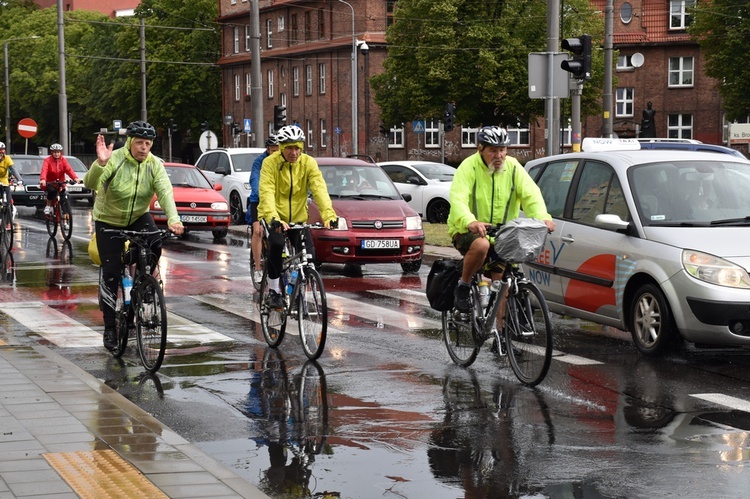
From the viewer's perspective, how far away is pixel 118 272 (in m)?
10.3

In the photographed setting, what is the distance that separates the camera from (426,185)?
31.1 m

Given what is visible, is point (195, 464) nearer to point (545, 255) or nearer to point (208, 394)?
point (208, 394)

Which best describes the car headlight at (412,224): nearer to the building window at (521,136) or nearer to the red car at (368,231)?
the red car at (368,231)

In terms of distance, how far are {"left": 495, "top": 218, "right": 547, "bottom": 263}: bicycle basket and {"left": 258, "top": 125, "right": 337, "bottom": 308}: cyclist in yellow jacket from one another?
6.59 ft

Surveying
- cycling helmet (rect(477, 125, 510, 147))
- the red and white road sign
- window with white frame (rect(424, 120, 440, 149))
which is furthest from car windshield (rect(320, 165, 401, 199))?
window with white frame (rect(424, 120, 440, 149))

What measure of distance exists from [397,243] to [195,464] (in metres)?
11.9

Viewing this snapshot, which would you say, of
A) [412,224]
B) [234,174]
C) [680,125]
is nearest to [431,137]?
[680,125]

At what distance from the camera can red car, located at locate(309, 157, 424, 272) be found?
58.2 feet

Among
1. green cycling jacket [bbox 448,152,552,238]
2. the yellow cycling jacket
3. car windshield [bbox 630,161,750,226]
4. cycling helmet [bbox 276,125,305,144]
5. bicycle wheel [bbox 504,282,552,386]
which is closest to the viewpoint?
Answer: bicycle wheel [bbox 504,282,552,386]

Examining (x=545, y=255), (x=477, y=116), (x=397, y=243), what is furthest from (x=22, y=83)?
(x=545, y=255)

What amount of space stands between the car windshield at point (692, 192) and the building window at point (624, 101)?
64485 mm

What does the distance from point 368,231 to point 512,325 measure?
8938mm

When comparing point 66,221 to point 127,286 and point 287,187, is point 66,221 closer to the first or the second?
point 287,187

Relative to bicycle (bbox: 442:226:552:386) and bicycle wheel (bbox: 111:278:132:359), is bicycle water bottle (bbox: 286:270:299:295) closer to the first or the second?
bicycle wheel (bbox: 111:278:132:359)
